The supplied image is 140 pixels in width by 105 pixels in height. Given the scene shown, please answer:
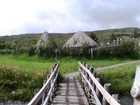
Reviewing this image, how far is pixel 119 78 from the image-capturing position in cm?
3231

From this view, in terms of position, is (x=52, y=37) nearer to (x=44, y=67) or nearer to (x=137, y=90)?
(x=44, y=67)

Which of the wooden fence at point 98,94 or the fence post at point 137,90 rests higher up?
the fence post at point 137,90

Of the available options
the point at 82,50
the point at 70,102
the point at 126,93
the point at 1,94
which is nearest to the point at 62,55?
the point at 82,50

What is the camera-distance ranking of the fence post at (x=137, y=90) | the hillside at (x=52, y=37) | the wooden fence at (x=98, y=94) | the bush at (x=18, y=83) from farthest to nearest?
1. the hillside at (x=52, y=37)
2. the bush at (x=18, y=83)
3. the wooden fence at (x=98, y=94)
4. the fence post at (x=137, y=90)

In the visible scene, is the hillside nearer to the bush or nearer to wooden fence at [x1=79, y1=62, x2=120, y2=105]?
the bush

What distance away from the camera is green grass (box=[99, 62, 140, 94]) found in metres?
30.6

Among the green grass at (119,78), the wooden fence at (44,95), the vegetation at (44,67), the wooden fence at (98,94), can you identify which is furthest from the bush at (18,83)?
the wooden fence at (44,95)

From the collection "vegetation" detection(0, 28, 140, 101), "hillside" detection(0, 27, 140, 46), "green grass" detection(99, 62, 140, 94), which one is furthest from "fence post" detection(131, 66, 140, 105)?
"hillside" detection(0, 27, 140, 46)

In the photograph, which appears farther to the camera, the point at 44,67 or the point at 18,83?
the point at 44,67

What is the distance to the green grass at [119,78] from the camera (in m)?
30.6

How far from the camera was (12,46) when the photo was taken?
62.8 metres

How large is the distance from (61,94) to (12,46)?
1818 inches

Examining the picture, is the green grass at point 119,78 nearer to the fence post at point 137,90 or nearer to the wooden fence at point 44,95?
the wooden fence at point 44,95

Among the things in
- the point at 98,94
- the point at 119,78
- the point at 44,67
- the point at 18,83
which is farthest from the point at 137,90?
the point at 44,67
